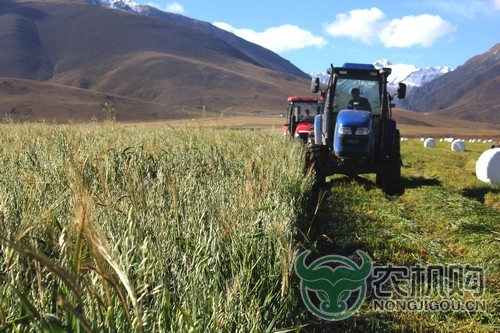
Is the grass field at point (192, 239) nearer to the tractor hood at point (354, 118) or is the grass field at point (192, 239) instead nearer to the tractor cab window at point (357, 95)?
the tractor hood at point (354, 118)

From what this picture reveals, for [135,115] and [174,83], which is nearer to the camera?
[135,115]

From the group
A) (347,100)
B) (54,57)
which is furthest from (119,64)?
(347,100)

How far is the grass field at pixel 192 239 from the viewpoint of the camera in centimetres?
170

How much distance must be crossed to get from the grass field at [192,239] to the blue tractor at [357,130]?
2.22 ft

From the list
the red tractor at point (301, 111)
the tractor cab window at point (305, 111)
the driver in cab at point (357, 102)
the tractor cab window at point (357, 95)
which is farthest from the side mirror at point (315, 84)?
the tractor cab window at point (305, 111)

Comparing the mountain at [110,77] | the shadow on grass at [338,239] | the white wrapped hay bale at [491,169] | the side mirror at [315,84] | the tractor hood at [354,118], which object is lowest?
the shadow on grass at [338,239]

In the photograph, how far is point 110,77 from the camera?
162000mm

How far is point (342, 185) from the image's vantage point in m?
9.98

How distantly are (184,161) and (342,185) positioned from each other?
515 cm

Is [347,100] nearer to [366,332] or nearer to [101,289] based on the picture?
[366,332]

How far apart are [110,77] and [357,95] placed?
532 ft

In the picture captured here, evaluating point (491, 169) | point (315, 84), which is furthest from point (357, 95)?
point (491, 169)

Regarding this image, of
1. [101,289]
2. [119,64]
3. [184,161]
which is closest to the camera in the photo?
[101,289]

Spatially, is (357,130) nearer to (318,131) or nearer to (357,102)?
(357,102)
